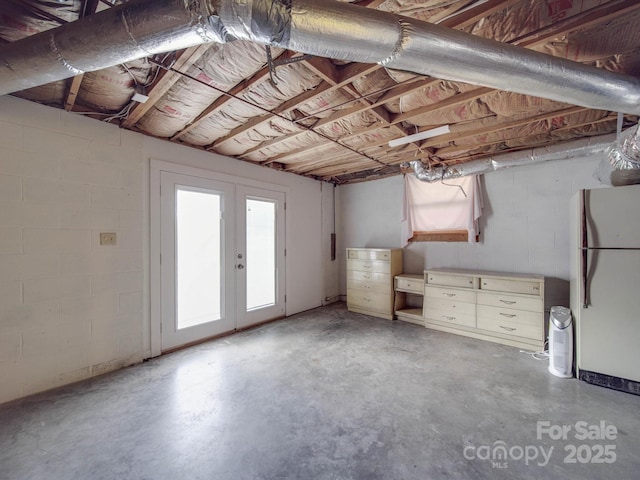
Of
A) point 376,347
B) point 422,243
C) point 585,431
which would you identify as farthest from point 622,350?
point 422,243

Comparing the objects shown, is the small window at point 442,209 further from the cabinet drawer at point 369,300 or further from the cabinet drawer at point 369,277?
the cabinet drawer at point 369,300

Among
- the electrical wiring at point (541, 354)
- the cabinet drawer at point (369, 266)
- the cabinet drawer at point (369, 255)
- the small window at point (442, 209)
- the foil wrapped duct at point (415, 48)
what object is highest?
the foil wrapped duct at point (415, 48)

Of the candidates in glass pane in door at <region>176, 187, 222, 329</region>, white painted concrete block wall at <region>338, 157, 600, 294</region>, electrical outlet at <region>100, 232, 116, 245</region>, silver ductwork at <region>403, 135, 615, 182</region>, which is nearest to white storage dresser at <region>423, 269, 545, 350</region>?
white painted concrete block wall at <region>338, 157, 600, 294</region>

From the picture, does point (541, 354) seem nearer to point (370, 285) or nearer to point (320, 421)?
point (370, 285)

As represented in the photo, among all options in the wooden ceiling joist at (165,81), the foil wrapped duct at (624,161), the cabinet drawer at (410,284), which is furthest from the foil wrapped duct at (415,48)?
the cabinet drawer at (410,284)

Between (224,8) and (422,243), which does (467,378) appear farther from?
(224,8)

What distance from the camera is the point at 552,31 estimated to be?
1454 mm

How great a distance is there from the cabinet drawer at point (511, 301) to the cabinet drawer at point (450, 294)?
0.38 ft

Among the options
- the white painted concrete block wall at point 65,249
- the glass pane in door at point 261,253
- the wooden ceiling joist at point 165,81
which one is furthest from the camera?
the glass pane in door at point 261,253

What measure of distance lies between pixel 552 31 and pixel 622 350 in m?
2.60

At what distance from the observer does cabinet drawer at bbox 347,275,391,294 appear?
14.0 ft

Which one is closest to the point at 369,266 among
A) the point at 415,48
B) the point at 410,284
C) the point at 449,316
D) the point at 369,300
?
the point at 369,300

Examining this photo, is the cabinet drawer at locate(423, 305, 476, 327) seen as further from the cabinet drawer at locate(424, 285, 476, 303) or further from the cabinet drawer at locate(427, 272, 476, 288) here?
the cabinet drawer at locate(427, 272, 476, 288)

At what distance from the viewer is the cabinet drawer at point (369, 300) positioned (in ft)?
14.0
